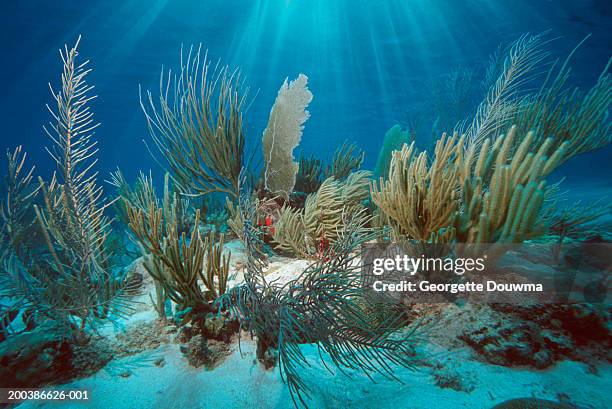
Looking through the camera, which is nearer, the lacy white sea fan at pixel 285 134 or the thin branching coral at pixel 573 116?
the thin branching coral at pixel 573 116

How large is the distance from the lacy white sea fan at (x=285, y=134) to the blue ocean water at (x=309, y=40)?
29.6 feet

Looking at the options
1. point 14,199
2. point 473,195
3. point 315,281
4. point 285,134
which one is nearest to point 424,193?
point 473,195

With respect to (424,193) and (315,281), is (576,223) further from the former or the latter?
(315,281)

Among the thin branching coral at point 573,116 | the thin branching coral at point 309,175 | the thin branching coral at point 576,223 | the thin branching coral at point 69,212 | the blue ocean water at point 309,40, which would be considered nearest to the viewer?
the thin branching coral at point 69,212

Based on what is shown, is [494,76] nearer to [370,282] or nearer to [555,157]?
[555,157]

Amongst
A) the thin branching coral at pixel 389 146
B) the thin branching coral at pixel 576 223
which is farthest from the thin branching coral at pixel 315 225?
the thin branching coral at pixel 576 223

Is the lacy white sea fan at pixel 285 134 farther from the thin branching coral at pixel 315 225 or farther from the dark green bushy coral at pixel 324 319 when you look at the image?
the dark green bushy coral at pixel 324 319

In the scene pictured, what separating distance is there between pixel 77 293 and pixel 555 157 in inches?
153

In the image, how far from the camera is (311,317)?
1.99m

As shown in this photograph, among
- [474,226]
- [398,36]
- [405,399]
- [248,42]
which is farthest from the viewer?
[248,42]

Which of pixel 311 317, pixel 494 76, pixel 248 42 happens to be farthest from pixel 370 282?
pixel 248 42

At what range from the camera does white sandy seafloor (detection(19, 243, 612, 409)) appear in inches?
67.9

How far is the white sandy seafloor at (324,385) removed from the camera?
1.72 meters

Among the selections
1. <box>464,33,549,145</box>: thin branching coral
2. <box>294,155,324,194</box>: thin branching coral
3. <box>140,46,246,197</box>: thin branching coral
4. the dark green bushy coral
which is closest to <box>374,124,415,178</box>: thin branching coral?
<box>294,155,324,194</box>: thin branching coral
